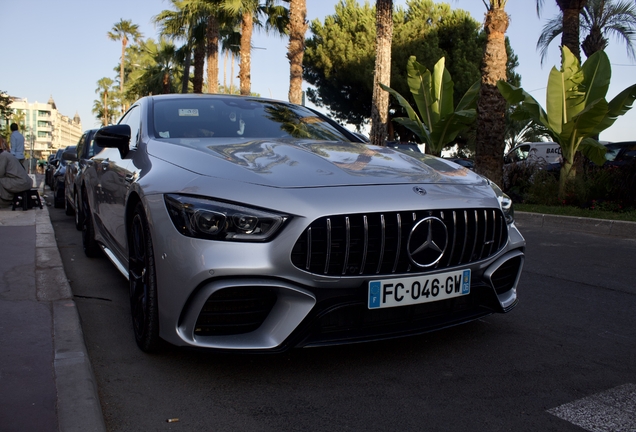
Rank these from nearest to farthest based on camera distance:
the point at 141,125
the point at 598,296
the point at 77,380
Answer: the point at 77,380
the point at 141,125
the point at 598,296

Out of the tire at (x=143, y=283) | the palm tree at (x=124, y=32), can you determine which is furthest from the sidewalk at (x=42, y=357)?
the palm tree at (x=124, y=32)

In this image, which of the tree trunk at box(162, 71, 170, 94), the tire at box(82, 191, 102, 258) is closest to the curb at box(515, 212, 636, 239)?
the tire at box(82, 191, 102, 258)

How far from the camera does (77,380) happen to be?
2658 millimetres

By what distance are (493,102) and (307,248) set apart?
10.9m

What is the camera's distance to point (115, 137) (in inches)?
152

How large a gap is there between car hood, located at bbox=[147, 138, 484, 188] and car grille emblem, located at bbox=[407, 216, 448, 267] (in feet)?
0.90

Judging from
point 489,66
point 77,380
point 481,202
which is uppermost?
point 489,66

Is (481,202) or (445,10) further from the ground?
(445,10)

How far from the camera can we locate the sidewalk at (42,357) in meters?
2.34

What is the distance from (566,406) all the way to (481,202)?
1040 mm

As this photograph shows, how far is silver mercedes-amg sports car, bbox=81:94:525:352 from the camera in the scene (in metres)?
2.58

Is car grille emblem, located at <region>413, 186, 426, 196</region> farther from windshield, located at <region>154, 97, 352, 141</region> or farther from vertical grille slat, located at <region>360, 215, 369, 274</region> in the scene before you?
windshield, located at <region>154, 97, 352, 141</region>

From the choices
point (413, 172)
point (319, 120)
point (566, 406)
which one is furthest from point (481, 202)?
point (319, 120)

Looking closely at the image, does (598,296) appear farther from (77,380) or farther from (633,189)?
(633,189)
